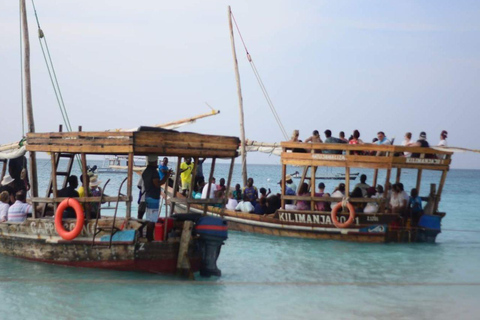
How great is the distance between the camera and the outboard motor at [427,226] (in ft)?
60.6

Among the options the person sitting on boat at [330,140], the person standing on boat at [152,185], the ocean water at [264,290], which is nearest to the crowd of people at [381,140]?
the person sitting on boat at [330,140]

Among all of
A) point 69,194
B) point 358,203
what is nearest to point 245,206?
point 358,203

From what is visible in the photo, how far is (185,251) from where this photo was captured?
12.1 meters

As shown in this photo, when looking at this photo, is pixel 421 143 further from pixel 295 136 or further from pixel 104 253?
pixel 104 253

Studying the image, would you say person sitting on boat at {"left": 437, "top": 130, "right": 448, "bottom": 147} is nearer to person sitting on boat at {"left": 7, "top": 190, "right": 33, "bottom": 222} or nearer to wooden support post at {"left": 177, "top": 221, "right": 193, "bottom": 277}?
wooden support post at {"left": 177, "top": 221, "right": 193, "bottom": 277}

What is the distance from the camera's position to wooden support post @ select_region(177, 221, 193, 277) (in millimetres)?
12070

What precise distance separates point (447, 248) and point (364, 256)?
3881 mm

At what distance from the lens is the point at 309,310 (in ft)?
36.0

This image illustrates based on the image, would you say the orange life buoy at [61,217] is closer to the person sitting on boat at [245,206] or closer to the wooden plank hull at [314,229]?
the wooden plank hull at [314,229]

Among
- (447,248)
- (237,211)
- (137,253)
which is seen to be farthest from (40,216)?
(447,248)

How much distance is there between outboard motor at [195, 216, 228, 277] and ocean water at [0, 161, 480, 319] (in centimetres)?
41

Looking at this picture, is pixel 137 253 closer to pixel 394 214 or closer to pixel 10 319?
pixel 10 319

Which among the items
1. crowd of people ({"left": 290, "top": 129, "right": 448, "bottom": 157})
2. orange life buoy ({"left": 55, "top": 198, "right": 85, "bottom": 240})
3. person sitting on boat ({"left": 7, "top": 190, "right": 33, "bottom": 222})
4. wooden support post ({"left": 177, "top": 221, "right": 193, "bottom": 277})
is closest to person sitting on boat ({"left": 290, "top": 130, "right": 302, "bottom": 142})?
crowd of people ({"left": 290, "top": 129, "right": 448, "bottom": 157})

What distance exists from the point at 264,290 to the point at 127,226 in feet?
8.78
